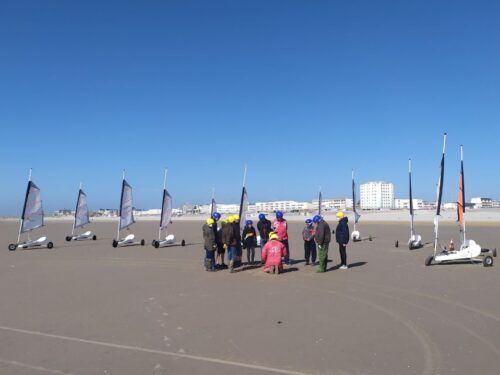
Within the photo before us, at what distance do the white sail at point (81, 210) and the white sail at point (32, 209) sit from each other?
3843 millimetres

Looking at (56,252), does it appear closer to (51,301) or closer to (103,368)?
(51,301)

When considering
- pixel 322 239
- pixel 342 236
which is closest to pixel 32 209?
pixel 322 239

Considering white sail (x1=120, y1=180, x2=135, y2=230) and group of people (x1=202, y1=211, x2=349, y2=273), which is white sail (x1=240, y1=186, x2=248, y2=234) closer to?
group of people (x1=202, y1=211, x2=349, y2=273)

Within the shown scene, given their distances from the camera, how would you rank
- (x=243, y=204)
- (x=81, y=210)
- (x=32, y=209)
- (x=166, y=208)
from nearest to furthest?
1. (x=243, y=204)
2. (x=32, y=209)
3. (x=166, y=208)
4. (x=81, y=210)

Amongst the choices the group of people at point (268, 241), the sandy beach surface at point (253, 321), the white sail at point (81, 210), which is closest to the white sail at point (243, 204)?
the group of people at point (268, 241)

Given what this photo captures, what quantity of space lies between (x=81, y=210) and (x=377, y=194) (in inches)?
6982

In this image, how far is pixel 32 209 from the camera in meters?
21.9

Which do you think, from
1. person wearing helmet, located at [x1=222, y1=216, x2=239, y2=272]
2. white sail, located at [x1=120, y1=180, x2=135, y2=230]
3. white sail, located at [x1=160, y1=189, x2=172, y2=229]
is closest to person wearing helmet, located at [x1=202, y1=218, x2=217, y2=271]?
person wearing helmet, located at [x1=222, y1=216, x2=239, y2=272]

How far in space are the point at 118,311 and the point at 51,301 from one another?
6.25 ft

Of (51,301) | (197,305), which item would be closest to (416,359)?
(197,305)

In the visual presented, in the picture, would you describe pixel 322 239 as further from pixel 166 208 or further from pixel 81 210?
pixel 81 210

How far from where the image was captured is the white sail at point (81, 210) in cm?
2628

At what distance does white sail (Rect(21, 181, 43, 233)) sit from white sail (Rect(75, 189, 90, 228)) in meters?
3.84

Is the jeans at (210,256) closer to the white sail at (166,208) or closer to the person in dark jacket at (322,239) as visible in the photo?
the person in dark jacket at (322,239)
